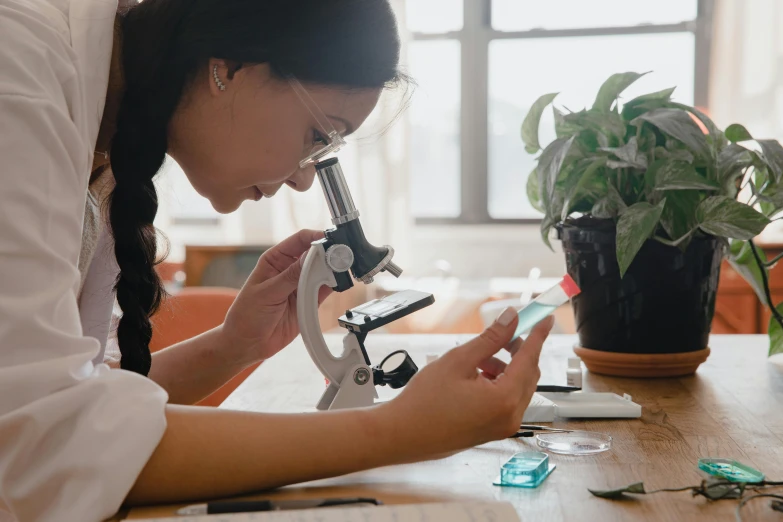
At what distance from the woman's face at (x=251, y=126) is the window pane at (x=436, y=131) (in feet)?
9.70

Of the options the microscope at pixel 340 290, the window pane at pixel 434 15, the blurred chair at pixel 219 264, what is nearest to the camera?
the microscope at pixel 340 290

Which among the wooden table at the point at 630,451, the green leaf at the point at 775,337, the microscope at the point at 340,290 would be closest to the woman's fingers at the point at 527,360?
the wooden table at the point at 630,451

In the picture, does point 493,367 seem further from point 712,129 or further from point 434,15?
point 434,15

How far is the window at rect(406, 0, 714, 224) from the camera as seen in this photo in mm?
3980

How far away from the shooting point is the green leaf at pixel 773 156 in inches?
46.6

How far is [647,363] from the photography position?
123cm

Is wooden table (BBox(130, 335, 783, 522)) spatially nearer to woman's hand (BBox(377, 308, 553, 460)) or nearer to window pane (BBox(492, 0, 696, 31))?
woman's hand (BBox(377, 308, 553, 460))

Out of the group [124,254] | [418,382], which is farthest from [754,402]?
[124,254]

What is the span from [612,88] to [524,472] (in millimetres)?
686

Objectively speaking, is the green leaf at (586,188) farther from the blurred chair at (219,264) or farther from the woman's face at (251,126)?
the blurred chair at (219,264)

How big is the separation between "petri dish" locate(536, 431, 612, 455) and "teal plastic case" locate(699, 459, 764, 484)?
107 millimetres

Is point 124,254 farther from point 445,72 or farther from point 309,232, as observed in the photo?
point 445,72

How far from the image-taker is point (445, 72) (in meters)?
4.13

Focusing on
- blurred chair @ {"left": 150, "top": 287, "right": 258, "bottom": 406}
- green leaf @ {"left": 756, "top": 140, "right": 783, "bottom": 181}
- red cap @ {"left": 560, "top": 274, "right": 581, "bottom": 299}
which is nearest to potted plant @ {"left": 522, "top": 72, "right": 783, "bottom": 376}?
green leaf @ {"left": 756, "top": 140, "right": 783, "bottom": 181}
